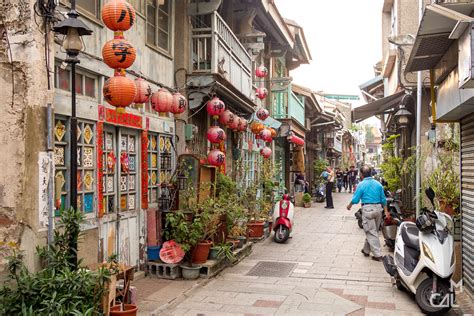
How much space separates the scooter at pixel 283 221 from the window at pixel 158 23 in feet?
17.9

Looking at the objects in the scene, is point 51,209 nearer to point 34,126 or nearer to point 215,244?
point 34,126

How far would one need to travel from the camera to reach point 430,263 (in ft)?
23.2

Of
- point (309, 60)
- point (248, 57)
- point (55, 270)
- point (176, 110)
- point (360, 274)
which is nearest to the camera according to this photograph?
point (55, 270)

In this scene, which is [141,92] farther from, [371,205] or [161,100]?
[371,205]

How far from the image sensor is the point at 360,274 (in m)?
10.1

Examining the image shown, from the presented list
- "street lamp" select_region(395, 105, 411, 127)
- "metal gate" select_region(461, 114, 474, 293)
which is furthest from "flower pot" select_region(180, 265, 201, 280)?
"street lamp" select_region(395, 105, 411, 127)

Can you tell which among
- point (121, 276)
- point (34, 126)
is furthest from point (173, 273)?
point (34, 126)

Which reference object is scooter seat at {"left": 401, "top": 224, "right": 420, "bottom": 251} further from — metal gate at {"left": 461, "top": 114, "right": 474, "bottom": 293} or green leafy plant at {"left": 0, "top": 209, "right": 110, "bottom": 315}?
green leafy plant at {"left": 0, "top": 209, "right": 110, "bottom": 315}

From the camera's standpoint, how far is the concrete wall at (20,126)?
18.2ft

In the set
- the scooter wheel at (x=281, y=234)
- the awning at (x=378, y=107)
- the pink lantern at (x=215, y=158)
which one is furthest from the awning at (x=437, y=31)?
the scooter wheel at (x=281, y=234)

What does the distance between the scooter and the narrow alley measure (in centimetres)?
25

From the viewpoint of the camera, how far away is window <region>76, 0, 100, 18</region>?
7.79 metres

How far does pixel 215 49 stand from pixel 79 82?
436 cm

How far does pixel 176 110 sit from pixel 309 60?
58.9 ft
